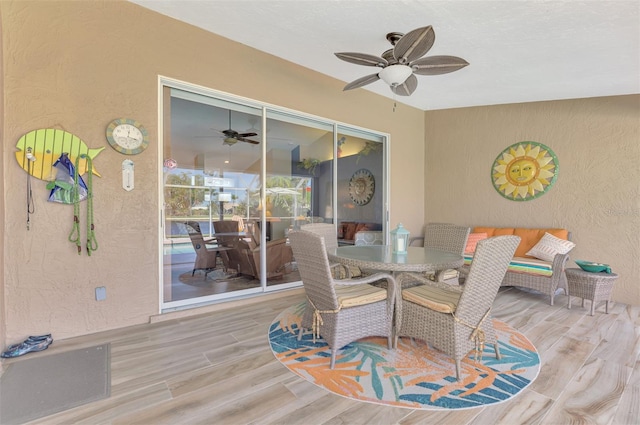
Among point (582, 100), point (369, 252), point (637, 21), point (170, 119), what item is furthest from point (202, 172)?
point (582, 100)

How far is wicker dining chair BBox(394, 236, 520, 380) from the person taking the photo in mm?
2006

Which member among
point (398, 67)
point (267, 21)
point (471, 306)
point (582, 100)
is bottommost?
point (471, 306)

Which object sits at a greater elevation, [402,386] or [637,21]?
[637,21]

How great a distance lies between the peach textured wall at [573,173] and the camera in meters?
3.90

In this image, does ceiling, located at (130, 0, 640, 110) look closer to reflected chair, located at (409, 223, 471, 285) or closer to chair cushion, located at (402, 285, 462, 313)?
reflected chair, located at (409, 223, 471, 285)

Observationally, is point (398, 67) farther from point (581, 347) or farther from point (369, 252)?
point (581, 347)

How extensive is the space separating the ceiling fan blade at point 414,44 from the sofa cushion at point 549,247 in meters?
3.24

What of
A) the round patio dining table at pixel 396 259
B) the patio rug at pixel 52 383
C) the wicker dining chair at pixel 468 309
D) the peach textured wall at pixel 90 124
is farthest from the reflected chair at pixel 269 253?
the wicker dining chair at pixel 468 309

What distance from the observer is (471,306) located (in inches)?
82.0

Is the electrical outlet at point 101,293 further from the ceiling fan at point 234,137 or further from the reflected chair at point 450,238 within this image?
the reflected chair at point 450,238

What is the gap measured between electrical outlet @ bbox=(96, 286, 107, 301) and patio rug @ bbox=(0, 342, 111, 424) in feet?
1.54

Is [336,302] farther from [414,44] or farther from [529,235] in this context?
[529,235]

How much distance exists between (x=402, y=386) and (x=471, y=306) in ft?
2.37

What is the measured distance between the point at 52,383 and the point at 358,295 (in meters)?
2.16
